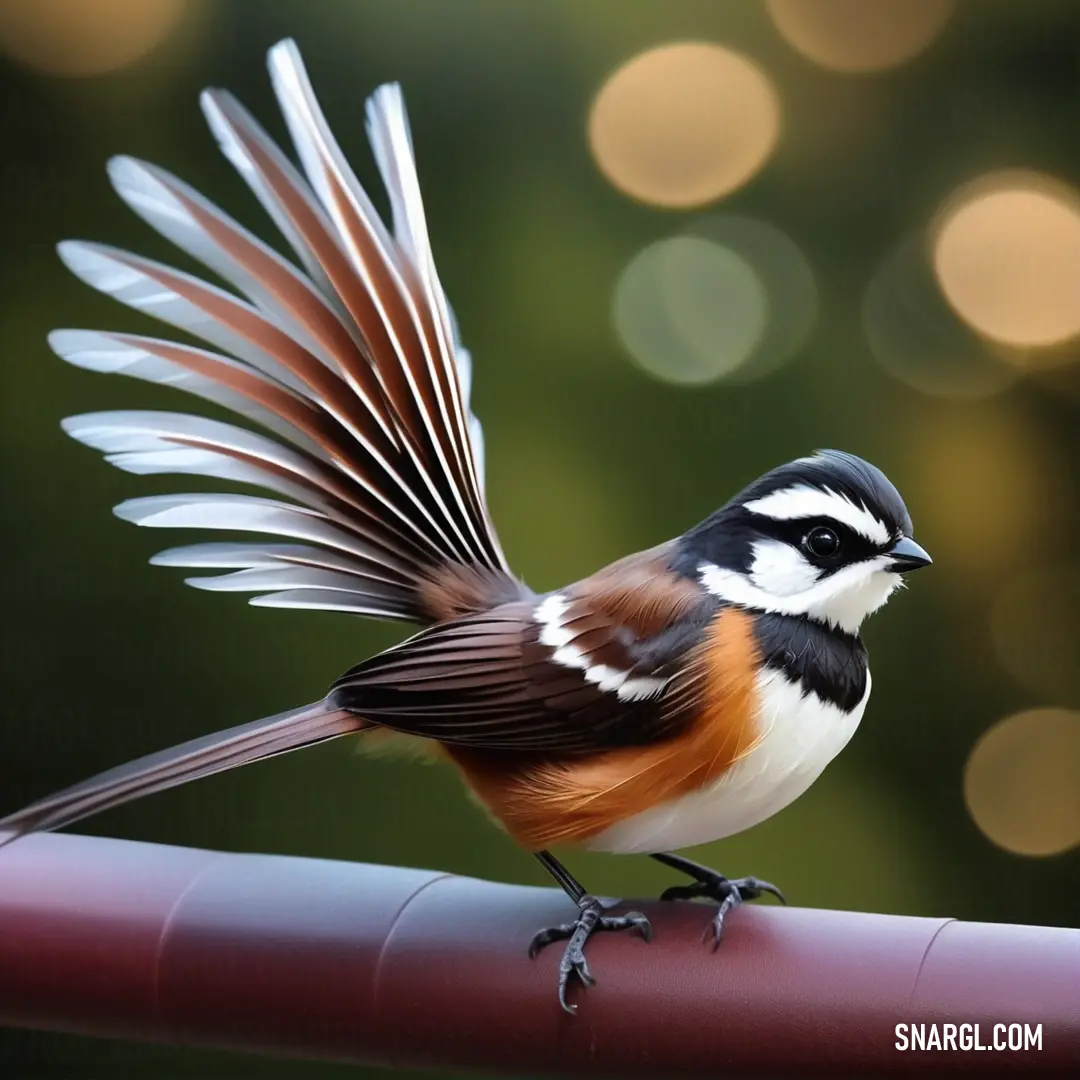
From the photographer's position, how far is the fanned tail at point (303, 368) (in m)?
1.11

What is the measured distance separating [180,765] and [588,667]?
29cm

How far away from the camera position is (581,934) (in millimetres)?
Result: 977

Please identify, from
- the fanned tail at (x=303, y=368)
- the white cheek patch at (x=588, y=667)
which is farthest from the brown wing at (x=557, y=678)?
the fanned tail at (x=303, y=368)

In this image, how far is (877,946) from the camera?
88 cm

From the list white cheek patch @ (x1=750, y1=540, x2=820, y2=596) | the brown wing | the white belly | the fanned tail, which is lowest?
the white belly

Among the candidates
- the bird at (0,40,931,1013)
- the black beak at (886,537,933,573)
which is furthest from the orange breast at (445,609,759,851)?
the black beak at (886,537,933,573)

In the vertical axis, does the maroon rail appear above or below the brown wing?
below

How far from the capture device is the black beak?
3.37 ft

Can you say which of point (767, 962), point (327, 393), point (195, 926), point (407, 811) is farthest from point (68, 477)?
point (767, 962)

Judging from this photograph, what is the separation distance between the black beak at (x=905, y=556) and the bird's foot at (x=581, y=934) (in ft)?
0.97

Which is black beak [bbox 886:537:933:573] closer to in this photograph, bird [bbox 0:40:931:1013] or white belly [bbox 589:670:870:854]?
bird [bbox 0:40:931:1013]

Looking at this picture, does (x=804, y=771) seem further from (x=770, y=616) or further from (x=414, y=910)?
(x=414, y=910)

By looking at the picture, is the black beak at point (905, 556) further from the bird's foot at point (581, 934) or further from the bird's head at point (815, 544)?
the bird's foot at point (581, 934)

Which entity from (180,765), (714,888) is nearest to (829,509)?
(714,888)
